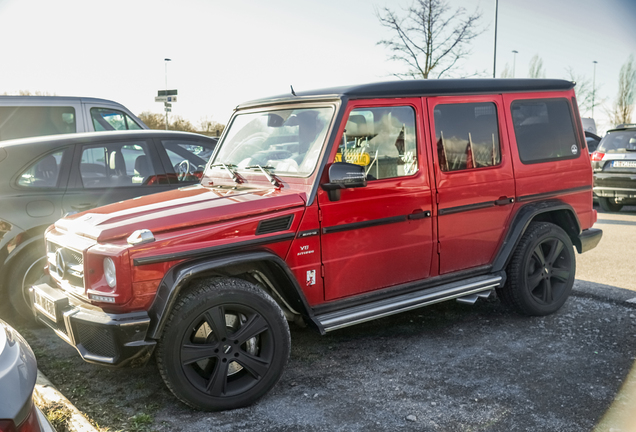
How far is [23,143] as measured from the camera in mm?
5387

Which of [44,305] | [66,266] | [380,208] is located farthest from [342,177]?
[44,305]

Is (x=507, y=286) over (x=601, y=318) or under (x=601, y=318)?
over

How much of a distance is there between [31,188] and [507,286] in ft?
14.0

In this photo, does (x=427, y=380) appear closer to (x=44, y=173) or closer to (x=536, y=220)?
(x=536, y=220)

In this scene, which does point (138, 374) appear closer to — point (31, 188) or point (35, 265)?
point (35, 265)

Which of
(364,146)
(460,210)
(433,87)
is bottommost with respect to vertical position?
(460,210)

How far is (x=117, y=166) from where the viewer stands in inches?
228

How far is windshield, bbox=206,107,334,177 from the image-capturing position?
13.7 ft

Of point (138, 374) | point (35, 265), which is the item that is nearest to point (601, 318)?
point (138, 374)

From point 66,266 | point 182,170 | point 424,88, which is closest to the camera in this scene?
point 66,266

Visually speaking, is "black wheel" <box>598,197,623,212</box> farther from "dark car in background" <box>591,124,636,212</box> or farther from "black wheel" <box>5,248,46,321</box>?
"black wheel" <box>5,248,46,321</box>

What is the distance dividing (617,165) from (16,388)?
1191 centimetres

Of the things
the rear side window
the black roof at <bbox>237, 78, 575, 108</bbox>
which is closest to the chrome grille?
the black roof at <bbox>237, 78, 575, 108</bbox>

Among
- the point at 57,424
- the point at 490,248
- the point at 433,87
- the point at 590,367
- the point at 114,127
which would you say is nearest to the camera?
the point at 57,424
